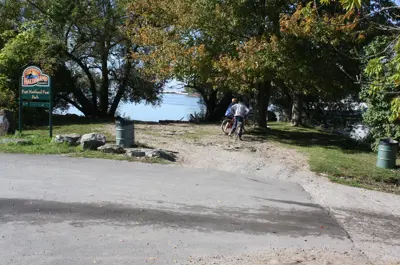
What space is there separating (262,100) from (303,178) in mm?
9567

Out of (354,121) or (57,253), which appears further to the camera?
(354,121)

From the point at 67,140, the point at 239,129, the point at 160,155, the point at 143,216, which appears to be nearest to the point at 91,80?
the point at 239,129

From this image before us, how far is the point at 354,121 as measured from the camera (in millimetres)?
26016

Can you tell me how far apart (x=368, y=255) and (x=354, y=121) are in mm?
22006

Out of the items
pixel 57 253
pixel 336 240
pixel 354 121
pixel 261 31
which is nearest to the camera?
pixel 57 253

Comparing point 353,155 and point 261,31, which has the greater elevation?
point 261,31

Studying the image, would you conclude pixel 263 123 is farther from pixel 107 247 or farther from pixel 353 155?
pixel 107 247

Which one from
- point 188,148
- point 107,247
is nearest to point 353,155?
point 188,148

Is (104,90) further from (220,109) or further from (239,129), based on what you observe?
(239,129)

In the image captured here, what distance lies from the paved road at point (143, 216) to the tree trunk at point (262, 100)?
10289 millimetres

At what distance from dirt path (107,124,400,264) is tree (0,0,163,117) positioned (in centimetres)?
623

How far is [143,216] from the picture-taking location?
249 inches

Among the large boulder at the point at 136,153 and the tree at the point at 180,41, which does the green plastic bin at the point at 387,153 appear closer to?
the tree at the point at 180,41

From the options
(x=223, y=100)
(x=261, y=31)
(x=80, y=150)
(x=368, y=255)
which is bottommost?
(x=368, y=255)
